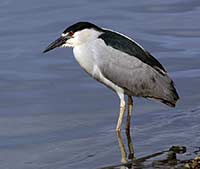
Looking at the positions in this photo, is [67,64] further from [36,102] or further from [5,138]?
[5,138]

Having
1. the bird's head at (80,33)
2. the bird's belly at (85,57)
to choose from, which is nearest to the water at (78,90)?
the bird's belly at (85,57)

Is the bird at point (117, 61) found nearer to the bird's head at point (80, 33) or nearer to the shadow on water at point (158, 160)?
the bird's head at point (80, 33)

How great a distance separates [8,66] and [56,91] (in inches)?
46.2

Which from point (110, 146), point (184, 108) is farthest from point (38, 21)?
point (110, 146)

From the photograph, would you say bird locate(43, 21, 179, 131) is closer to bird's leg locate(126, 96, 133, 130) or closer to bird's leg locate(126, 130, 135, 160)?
bird's leg locate(126, 96, 133, 130)

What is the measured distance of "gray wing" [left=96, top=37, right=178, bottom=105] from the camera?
10023mm

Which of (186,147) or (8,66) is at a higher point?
(8,66)

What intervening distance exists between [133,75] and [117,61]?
25 cm

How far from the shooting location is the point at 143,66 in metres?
10.0

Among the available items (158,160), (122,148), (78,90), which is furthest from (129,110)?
(158,160)

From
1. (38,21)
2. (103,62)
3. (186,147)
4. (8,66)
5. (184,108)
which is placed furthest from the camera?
(38,21)

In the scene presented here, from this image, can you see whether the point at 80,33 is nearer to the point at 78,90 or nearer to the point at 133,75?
the point at 133,75

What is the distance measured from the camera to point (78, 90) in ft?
38.8

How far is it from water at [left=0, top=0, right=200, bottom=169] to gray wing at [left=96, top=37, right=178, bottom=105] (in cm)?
44
